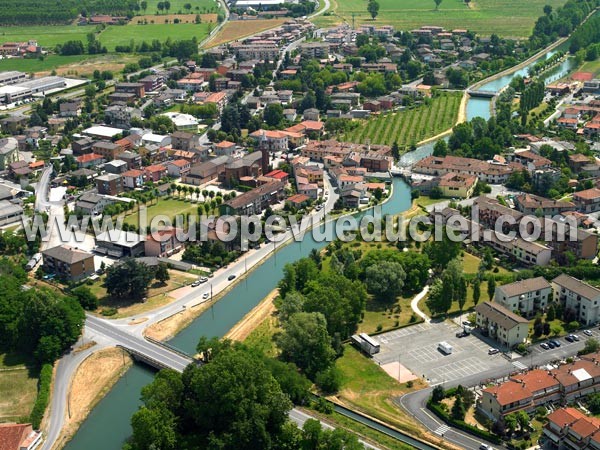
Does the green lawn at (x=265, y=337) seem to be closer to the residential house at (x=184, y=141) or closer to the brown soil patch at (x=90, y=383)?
the brown soil patch at (x=90, y=383)

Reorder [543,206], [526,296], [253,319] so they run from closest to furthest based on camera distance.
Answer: [526,296] → [253,319] → [543,206]

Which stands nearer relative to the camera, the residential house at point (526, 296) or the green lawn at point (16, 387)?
the green lawn at point (16, 387)

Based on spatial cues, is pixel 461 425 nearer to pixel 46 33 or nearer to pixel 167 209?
pixel 167 209

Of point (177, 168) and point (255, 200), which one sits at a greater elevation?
point (255, 200)

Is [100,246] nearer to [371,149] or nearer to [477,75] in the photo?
[371,149]

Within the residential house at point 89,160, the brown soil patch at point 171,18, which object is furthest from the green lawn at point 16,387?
the brown soil patch at point 171,18

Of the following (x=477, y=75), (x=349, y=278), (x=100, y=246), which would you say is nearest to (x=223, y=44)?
Answer: (x=477, y=75)

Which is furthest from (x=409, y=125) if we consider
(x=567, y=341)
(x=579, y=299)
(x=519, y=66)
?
(x=567, y=341)
